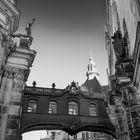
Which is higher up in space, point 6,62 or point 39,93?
point 6,62

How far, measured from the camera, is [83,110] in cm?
2214

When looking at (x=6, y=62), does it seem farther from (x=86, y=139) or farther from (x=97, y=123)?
(x=86, y=139)

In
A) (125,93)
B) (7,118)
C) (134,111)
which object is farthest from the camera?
(7,118)

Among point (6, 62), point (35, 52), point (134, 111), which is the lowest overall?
point (134, 111)

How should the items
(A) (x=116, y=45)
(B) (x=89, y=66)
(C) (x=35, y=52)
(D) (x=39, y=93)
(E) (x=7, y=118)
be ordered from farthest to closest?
1. (B) (x=89, y=66)
2. (D) (x=39, y=93)
3. (C) (x=35, y=52)
4. (E) (x=7, y=118)
5. (A) (x=116, y=45)

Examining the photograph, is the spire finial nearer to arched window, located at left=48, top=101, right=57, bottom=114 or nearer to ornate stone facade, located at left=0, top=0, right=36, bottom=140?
→ arched window, located at left=48, top=101, right=57, bottom=114

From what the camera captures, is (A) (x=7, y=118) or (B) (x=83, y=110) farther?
(B) (x=83, y=110)

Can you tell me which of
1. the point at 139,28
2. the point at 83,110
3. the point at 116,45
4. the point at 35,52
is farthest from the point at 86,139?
the point at 139,28

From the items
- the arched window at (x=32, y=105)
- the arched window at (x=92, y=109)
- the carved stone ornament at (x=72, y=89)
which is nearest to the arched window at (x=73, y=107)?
the carved stone ornament at (x=72, y=89)

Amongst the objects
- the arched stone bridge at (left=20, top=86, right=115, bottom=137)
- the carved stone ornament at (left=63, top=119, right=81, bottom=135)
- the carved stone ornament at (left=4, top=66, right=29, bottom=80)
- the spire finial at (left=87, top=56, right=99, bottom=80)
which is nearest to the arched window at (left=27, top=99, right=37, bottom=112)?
the arched stone bridge at (left=20, top=86, right=115, bottom=137)

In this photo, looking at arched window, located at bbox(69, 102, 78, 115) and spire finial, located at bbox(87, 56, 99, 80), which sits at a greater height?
spire finial, located at bbox(87, 56, 99, 80)

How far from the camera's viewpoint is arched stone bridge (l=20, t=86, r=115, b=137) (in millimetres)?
A: 20250

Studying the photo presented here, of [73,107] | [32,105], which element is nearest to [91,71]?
[73,107]

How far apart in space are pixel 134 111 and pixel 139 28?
181 inches
